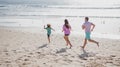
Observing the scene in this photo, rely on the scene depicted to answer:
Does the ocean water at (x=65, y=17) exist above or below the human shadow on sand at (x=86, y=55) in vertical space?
above

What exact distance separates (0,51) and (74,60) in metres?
3.62

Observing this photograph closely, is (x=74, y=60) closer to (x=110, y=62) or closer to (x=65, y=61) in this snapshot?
(x=65, y=61)

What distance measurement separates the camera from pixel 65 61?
9.02m

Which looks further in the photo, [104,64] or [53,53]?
[53,53]

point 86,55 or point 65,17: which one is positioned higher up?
point 65,17

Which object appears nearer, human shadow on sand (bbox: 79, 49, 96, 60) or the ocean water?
human shadow on sand (bbox: 79, 49, 96, 60)

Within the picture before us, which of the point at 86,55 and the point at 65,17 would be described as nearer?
the point at 86,55

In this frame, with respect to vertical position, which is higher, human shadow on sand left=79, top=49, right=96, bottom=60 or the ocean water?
the ocean water

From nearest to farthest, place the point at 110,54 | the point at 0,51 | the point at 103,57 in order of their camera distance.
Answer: the point at 103,57, the point at 110,54, the point at 0,51

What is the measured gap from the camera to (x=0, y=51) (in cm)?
1099

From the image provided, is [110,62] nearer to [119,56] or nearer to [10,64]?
[119,56]

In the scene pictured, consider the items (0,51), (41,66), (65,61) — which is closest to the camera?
(41,66)

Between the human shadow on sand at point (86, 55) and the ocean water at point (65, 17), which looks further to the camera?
the ocean water at point (65, 17)

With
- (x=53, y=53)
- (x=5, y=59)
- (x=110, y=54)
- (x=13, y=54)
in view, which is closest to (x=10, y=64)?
(x=5, y=59)
